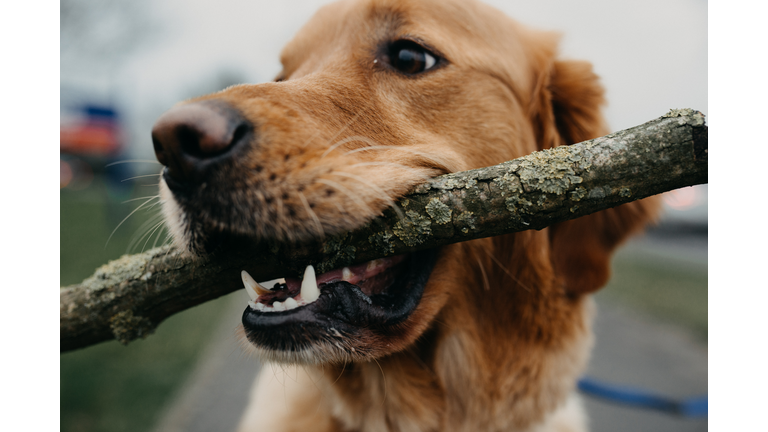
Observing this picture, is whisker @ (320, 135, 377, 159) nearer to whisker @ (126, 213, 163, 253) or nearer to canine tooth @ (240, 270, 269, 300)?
canine tooth @ (240, 270, 269, 300)

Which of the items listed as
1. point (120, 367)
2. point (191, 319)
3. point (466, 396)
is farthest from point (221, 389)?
point (466, 396)

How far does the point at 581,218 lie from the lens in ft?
6.23

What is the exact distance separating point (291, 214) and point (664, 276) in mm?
7786

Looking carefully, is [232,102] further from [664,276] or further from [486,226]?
[664,276]

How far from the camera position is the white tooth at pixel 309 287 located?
1165mm

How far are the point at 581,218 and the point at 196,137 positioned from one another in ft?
5.24

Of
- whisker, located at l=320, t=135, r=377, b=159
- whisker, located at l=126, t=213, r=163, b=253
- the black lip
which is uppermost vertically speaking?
whisker, located at l=320, t=135, r=377, b=159

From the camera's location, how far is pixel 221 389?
14.4 feet

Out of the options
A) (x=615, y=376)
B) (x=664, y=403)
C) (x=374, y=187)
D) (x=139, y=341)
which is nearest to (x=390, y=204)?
(x=374, y=187)

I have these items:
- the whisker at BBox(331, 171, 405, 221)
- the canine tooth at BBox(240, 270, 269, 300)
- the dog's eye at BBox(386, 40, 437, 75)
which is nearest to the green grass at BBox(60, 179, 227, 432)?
the canine tooth at BBox(240, 270, 269, 300)

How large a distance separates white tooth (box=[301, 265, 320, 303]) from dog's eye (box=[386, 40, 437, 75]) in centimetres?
96

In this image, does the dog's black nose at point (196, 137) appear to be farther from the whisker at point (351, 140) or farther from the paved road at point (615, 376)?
the paved road at point (615, 376)

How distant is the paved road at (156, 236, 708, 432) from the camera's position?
3924mm

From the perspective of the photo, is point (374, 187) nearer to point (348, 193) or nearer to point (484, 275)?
point (348, 193)
